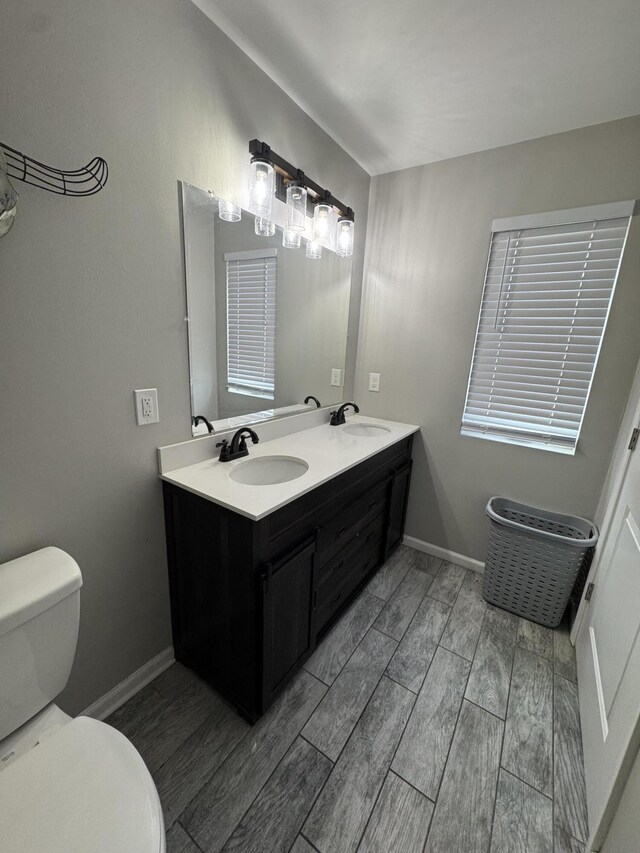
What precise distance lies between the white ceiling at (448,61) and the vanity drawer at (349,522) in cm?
179

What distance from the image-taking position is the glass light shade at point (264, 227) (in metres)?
1.52

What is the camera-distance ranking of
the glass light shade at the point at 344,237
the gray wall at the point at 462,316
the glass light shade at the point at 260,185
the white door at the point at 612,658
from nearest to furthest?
the white door at the point at 612,658 → the glass light shade at the point at 260,185 → the gray wall at the point at 462,316 → the glass light shade at the point at 344,237

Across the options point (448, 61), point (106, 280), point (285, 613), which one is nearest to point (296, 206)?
point (448, 61)

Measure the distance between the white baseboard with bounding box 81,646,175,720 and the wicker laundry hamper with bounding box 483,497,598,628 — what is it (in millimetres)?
1682

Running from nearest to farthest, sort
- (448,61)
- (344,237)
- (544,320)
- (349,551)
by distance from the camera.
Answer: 1. (448,61)
2. (349,551)
3. (544,320)
4. (344,237)

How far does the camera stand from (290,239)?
1.70m

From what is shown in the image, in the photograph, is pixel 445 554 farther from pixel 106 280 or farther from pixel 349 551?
pixel 106 280

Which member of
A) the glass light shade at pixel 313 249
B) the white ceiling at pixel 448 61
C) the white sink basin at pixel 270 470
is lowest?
the white sink basin at pixel 270 470

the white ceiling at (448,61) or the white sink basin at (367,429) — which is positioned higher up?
the white ceiling at (448,61)

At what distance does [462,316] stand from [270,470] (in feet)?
4.63

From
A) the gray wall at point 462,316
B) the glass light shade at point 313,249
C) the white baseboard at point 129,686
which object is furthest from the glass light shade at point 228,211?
the white baseboard at point 129,686

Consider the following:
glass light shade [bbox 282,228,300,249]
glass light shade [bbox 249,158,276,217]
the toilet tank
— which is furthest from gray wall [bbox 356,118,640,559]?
the toilet tank

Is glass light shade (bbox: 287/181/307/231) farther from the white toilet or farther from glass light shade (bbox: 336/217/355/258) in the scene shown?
the white toilet

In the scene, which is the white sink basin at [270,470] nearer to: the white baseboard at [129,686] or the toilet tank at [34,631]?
the toilet tank at [34,631]
